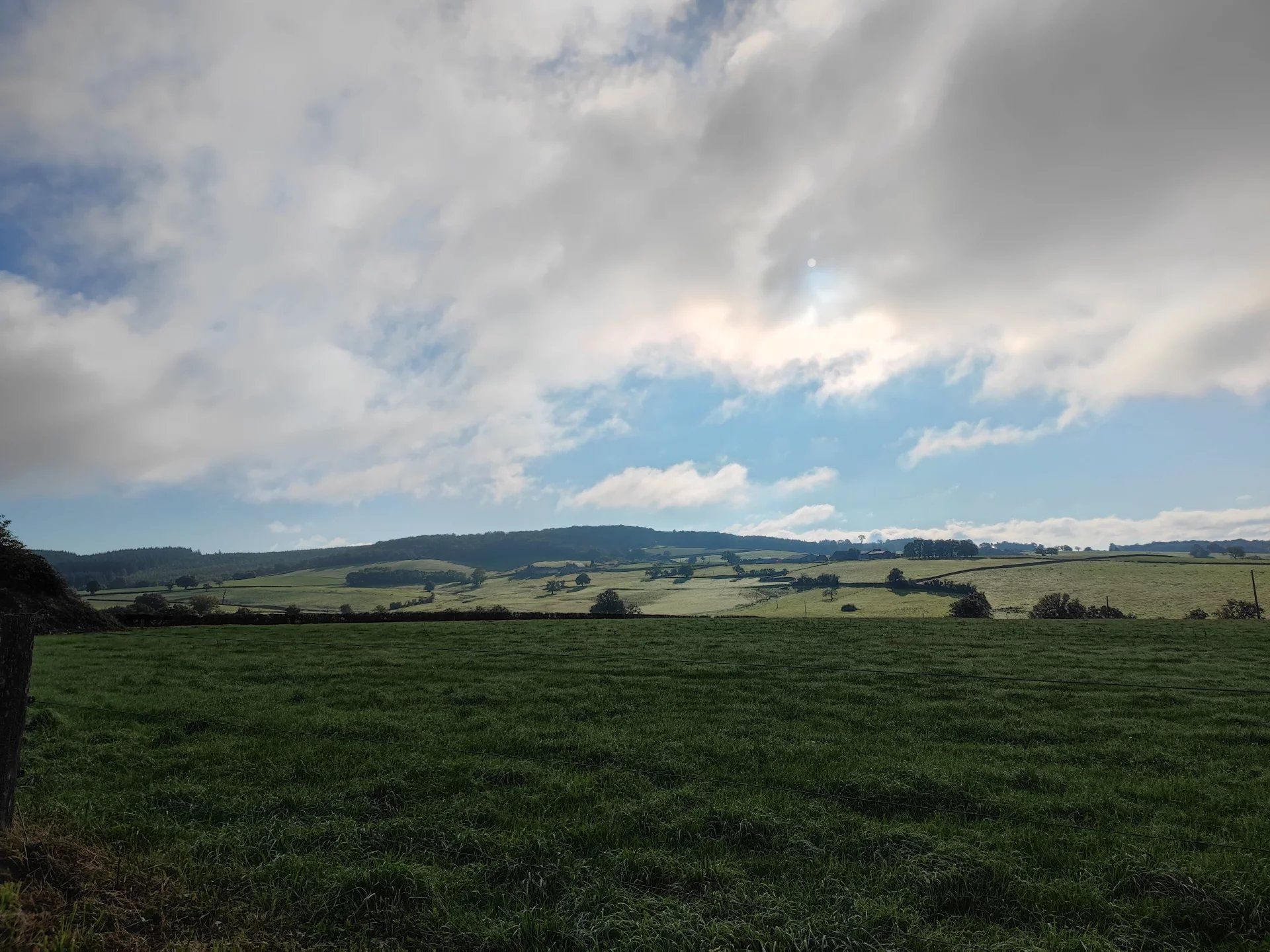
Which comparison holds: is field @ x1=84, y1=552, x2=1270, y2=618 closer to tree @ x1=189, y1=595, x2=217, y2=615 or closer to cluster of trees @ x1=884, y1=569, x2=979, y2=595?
cluster of trees @ x1=884, y1=569, x2=979, y2=595

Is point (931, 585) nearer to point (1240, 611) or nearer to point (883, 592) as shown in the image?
point (883, 592)

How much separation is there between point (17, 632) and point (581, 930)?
6726mm

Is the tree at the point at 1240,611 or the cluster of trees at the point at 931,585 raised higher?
the tree at the point at 1240,611

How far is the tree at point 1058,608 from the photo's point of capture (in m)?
78.4

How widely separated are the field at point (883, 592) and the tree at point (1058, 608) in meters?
8.66

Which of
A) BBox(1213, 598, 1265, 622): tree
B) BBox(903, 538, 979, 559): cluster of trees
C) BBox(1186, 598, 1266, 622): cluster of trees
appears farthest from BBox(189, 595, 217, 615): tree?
BBox(903, 538, 979, 559): cluster of trees

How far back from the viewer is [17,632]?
20.9 feet

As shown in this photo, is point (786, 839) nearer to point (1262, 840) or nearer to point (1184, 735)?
point (1262, 840)

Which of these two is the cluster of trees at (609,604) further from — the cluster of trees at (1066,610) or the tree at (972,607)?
the cluster of trees at (1066,610)

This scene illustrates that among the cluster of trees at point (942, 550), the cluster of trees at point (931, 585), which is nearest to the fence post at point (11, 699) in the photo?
the cluster of trees at point (931, 585)

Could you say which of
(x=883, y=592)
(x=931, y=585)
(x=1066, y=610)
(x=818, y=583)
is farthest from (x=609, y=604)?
(x=931, y=585)

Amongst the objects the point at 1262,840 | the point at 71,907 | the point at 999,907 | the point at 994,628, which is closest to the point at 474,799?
the point at 71,907

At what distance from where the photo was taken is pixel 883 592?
13000cm

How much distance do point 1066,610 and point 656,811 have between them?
92697 millimetres
